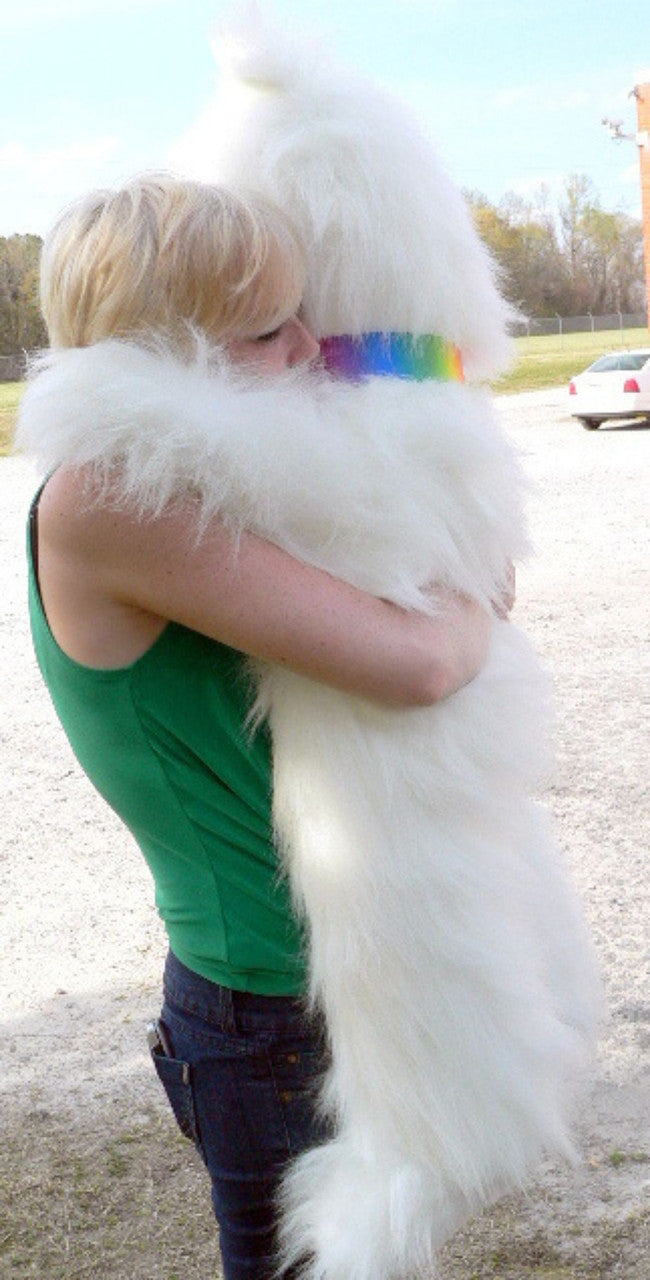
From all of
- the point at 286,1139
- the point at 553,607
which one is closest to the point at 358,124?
the point at 286,1139

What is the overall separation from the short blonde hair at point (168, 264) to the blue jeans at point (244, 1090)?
0.69 m

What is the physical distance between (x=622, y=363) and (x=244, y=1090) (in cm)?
1990

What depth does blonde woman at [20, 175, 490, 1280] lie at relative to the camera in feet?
4.14

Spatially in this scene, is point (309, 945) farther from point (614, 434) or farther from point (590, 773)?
point (614, 434)

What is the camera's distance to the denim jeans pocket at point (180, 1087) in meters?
1.51

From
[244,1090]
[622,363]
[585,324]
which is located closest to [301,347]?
[244,1090]

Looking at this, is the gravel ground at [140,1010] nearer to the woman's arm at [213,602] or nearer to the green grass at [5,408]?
the woman's arm at [213,602]

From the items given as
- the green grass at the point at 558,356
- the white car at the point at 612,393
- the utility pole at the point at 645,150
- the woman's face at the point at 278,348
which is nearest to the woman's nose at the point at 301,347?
the woman's face at the point at 278,348

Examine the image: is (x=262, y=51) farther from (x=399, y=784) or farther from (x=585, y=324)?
(x=585, y=324)

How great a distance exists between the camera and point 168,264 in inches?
50.1

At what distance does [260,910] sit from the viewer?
1431 millimetres

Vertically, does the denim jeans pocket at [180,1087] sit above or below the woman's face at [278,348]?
below

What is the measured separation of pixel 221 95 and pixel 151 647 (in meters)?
0.65

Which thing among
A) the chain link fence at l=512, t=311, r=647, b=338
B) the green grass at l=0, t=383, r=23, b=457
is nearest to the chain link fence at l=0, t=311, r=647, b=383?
the chain link fence at l=512, t=311, r=647, b=338
